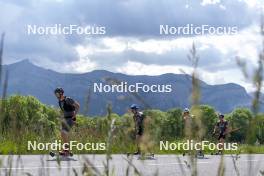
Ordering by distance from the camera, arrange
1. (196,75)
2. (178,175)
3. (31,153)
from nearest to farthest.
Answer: (196,75)
(178,175)
(31,153)

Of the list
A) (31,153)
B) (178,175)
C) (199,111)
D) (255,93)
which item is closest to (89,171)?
(199,111)

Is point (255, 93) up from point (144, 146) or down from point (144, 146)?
up

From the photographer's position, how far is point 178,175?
11945 millimetres

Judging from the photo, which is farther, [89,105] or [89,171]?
[89,105]

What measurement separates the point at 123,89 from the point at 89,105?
7.3 inches

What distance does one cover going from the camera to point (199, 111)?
1.90 meters

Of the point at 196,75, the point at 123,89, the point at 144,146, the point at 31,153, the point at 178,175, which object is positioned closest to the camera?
the point at 144,146

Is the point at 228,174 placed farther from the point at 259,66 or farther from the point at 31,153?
the point at 259,66

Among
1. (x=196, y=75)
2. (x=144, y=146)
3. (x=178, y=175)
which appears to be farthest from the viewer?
(x=178, y=175)

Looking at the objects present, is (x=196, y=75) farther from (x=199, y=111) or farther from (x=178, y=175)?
(x=178, y=175)

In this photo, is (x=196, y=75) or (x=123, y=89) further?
(x=123, y=89)

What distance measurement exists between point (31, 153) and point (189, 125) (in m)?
17.7

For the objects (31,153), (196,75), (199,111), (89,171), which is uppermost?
(31,153)

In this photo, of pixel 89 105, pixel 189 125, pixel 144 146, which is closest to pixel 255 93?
pixel 189 125
